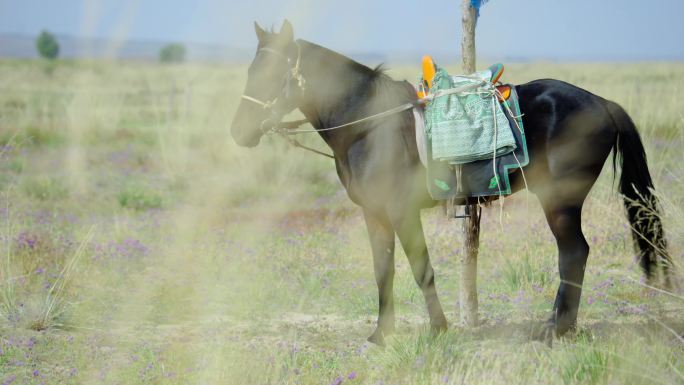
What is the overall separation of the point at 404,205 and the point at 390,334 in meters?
1.06

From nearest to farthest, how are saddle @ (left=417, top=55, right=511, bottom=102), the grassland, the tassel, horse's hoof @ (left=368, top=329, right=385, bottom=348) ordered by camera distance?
the grassland < saddle @ (left=417, top=55, right=511, bottom=102) < horse's hoof @ (left=368, top=329, right=385, bottom=348) < the tassel

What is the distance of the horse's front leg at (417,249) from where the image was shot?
4.74 metres

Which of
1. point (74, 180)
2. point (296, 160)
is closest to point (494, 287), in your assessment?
point (296, 160)

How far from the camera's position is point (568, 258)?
4750 millimetres

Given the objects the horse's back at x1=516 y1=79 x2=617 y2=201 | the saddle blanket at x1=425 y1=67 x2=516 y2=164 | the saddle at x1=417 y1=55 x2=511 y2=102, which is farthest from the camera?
the saddle at x1=417 y1=55 x2=511 y2=102

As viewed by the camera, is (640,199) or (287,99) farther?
(640,199)

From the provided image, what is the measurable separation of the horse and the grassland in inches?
13.1

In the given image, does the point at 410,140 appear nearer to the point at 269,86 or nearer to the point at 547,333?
the point at 269,86

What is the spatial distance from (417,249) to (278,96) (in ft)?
4.85

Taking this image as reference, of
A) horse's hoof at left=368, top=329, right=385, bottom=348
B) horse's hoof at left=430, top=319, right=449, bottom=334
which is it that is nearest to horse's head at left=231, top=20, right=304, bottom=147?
horse's hoof at left=368, top=329, right=385, bottom=348

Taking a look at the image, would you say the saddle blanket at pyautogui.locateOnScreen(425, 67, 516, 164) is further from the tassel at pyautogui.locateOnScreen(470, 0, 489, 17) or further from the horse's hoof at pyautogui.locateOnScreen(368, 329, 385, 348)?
the horse's hoof at pyautogui.locateOnScreen(368, 329, 385, 348)

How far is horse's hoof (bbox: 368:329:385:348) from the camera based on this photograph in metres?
5.10

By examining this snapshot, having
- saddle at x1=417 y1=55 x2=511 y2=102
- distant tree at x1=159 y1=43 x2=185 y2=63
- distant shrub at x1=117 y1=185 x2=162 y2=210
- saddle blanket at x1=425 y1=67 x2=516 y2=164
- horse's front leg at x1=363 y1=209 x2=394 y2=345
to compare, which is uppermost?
distant tree at x1=159 y1=43 x2=185 y2=63

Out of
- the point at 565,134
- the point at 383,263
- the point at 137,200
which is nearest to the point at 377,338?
the point at 383,263
